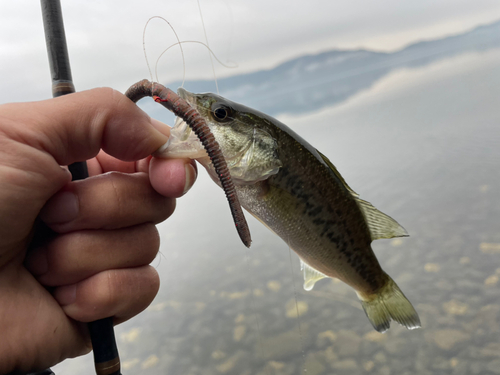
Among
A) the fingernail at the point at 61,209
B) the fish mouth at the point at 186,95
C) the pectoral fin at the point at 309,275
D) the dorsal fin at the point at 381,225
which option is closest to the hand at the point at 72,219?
the fingernail at the point at 61,209

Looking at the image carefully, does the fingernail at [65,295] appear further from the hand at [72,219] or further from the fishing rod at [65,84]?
the fishing rod at [65,84]

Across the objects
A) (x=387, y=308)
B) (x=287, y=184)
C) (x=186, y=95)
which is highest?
(x=186, y=95)

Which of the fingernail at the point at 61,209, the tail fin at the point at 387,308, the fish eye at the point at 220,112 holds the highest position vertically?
the fish eye at the point at 220,112

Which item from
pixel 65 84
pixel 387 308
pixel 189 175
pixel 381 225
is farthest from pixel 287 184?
pixel 65 84

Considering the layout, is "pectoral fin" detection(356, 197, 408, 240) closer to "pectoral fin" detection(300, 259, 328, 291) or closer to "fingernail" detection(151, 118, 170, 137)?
"pectoral fin" detection(300, 259, 328, 291)

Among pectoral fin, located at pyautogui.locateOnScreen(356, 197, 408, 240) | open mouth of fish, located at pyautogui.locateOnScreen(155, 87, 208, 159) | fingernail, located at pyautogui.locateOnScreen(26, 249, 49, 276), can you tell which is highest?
open mouth of fish, located at pyautogui.locateOnScreen(155, 87, 208, 159)

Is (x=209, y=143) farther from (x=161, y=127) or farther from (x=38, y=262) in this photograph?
(x=38, y=262)

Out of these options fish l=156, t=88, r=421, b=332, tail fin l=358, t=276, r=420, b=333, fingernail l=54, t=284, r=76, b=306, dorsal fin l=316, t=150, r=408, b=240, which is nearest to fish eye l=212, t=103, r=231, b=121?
fish l=156, t=88, r=421, b=332
